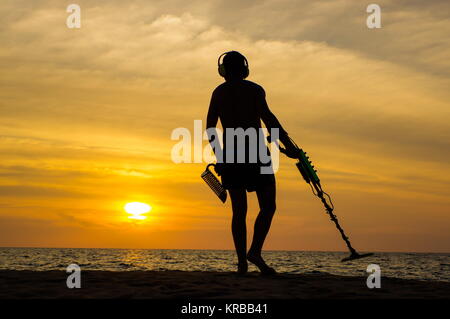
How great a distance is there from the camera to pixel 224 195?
797 cm

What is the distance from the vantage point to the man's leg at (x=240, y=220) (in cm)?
766

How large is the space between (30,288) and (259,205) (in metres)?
3.27

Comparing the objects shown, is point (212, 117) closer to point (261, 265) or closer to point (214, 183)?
point (214, 183)

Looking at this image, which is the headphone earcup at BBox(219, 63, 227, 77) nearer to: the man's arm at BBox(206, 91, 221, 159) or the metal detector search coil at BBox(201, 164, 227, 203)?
the man's arm at BBox(206, 91, 221, 159)

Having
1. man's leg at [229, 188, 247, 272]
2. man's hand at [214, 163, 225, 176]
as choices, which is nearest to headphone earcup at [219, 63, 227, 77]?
man's hand at [214, 163, 225, 176]

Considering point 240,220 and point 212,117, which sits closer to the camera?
point 240,220

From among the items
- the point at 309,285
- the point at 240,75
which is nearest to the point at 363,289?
the point at 309,285

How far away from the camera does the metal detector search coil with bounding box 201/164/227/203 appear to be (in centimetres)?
796

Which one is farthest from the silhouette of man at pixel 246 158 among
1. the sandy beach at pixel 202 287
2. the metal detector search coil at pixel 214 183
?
the sandy beach at pixel 202 287

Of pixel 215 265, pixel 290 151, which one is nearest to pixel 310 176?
pixel 290 151

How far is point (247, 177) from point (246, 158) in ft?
0.91

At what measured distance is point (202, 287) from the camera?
20.5ft

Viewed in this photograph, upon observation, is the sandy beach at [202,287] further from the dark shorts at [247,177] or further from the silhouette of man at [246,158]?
the dark shorts at [247,177]

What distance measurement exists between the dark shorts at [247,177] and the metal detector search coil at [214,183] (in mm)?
304
